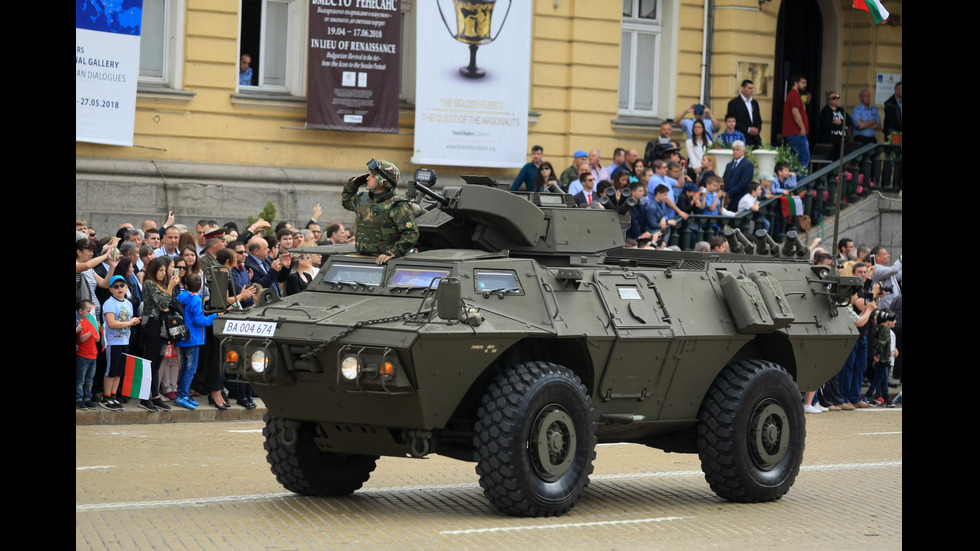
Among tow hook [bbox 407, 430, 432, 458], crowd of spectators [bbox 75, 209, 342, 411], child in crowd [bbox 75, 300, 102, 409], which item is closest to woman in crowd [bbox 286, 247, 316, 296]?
crowd of spectators [bbox 75, 209, 342, 411]

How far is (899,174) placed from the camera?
89.1 ft

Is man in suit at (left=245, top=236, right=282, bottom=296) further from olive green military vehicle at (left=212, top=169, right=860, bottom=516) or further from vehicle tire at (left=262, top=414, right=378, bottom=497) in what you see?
vehicle tire at (left=262, top=414, right=378, bottom=497)

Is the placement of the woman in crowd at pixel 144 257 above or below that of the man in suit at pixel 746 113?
below

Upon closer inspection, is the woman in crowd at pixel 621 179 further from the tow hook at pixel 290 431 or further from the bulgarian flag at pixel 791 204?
the tow hook at pixel 290 431

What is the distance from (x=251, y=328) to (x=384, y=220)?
4.80 feet

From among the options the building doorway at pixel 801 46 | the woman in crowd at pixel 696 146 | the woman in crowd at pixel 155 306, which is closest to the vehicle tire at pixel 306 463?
the woman in crowd at pixel 155 306

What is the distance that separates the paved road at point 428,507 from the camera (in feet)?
33.8

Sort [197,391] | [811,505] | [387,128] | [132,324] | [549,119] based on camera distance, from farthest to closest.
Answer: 1. [549,119]
2. [387,128]
3. [197,391]
4. [132,324]
5. [811,505]

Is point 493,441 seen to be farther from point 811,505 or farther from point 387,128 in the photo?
point 387,128

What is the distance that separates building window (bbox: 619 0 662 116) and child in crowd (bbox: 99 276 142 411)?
45.1 ft

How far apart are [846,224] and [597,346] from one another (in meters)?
15.3

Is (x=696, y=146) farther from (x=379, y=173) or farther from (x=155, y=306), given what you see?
(x=379, y=173)

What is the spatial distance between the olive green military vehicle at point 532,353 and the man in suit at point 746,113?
12.4 m

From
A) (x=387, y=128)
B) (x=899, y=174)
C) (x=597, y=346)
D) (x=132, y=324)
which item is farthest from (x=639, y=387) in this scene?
(x=899, y=174)
